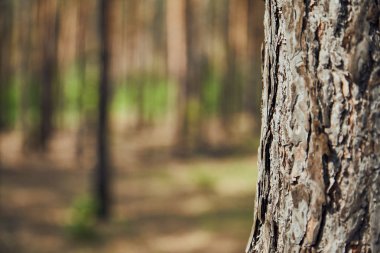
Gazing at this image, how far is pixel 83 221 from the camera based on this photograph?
35.0ft

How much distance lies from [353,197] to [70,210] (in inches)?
456

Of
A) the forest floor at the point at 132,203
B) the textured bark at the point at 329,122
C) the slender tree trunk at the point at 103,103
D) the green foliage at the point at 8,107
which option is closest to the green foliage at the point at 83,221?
the forest floor at the point at 132,203

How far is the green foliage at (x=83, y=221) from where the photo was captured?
34.2ft

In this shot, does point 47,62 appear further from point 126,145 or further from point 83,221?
point 83,221

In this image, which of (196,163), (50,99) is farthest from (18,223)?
(50,99)

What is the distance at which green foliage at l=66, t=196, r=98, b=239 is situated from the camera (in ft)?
34.2

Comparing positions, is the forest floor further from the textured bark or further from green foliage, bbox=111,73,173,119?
green foliage, bbox=111,73,173,119

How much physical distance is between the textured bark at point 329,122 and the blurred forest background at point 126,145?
800 cm

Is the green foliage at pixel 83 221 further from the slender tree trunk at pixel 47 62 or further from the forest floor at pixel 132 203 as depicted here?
the slender tree trunk at pixel 47 62

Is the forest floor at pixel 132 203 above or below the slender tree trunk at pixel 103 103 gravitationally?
below

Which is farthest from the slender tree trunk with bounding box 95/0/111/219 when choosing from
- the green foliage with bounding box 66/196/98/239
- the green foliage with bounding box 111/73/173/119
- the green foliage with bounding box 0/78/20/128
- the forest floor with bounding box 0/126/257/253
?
the green foliage with bounding box 111/73/173/119

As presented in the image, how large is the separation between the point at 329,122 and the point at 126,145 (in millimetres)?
20886

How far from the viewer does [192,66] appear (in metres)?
19.3

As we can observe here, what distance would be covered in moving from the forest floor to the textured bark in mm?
7885
